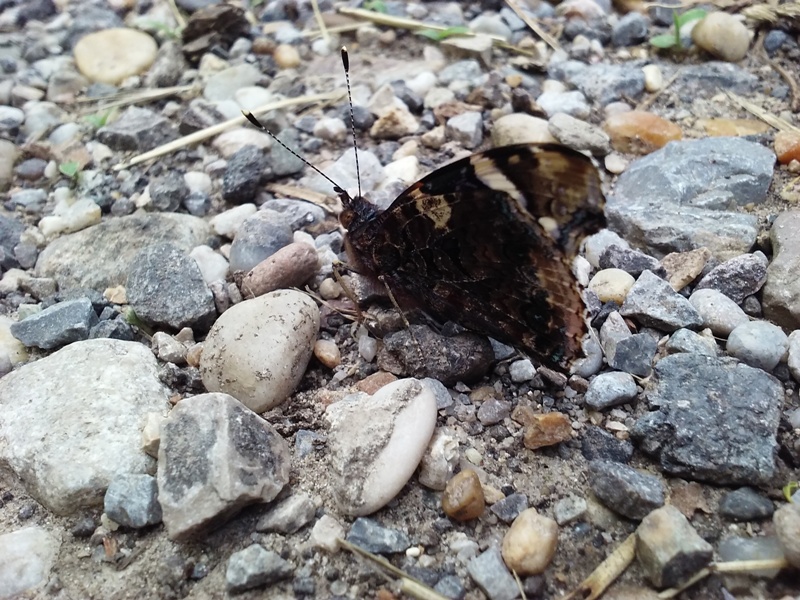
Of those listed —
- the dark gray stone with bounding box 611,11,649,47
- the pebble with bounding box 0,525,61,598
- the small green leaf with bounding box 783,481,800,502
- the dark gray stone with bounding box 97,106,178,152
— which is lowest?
the pebble with bounding box 0,525,61,598

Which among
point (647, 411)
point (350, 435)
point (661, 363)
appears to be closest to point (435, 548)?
point (350, 435)

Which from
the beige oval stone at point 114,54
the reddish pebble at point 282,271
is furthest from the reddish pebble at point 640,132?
the beige oval stone at point 114,54

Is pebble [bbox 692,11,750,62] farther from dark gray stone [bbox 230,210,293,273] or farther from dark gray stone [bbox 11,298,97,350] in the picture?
dark gray stone [bbox 11,298,97,350]

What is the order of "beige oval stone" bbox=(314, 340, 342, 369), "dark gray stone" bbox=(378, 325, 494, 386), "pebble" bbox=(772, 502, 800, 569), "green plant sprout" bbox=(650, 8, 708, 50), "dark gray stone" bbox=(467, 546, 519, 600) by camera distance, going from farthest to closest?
"green plant sprout" bbox=(650, 8, 708, 50), "beige oval stone" bbox=(314, 340, 342, 369), "dark gray stone" bbox=(378, 325, 494, 386), "dark gray stone" bbox=(467, 546, 519, 600), "pebble" bbox=(772, 502, 800, 569)

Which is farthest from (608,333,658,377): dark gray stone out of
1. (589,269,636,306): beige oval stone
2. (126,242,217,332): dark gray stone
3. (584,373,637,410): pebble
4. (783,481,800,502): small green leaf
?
(126,242,217,332): dark gray stone

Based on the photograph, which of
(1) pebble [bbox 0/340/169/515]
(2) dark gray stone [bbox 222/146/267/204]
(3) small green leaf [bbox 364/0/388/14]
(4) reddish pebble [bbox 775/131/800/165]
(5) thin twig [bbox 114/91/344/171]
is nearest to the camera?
(1) pebble [bbox 0/340/169/515]

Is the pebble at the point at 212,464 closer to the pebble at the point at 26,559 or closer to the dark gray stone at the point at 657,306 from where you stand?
the pebble at the point at 26,559

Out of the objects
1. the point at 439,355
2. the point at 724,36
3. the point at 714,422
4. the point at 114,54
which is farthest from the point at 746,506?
the point at 114,54
